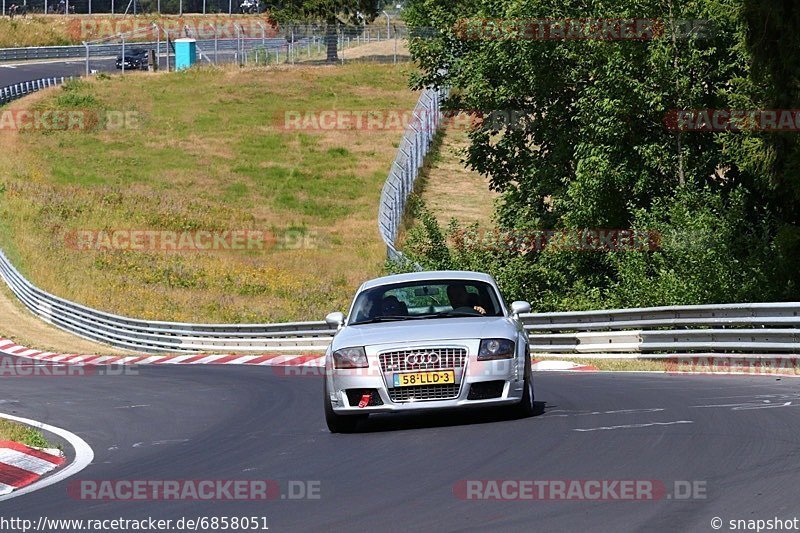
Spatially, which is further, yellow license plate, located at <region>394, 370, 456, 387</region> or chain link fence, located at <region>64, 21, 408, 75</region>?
chain link fence, located at <region>64, 21, 408, 75</region>

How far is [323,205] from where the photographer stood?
6138cm

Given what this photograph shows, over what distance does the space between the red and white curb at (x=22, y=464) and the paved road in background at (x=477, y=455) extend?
1.31 ft

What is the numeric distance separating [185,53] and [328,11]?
34.3 feet

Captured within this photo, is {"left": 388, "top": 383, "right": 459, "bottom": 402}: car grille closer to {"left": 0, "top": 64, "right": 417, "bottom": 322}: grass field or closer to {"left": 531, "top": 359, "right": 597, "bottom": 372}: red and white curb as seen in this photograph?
{"left": 531, "top": 359, "right": 597, "bottom": 372}: red and white curb

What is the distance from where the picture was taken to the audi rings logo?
11500 millimetres

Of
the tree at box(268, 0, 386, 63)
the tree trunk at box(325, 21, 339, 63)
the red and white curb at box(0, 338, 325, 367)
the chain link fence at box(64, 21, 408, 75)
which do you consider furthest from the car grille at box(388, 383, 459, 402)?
the tree at box(268, 0, 386, 63)

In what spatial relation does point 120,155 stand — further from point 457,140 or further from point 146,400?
point 146,400

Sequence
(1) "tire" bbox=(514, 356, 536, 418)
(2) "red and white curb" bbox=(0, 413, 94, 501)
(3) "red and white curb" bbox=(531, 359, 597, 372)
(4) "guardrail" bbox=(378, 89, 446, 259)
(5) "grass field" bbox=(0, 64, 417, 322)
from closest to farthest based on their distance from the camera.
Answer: (2) "red and white curb" bbox=(0, 413, 94, 501), (1) "tire" bbox=(514, 356, 536, 418), (3) "red and white curb" bbox=(531, 359, 597, 372), (5) "grass field" bbox=(0, 64, 417, 322), (4) "guardrail" bbox=(378, 89, 446, 259)

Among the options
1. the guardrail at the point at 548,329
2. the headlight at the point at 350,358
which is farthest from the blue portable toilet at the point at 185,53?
the headlight at the point at 350,358

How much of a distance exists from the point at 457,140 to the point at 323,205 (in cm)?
838

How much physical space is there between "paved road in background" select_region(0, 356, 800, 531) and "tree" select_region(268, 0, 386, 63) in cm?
7683

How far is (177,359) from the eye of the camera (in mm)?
31250

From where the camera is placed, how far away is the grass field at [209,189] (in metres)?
46.0

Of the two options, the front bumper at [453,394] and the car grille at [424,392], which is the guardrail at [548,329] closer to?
the front bumper at [453,394]
